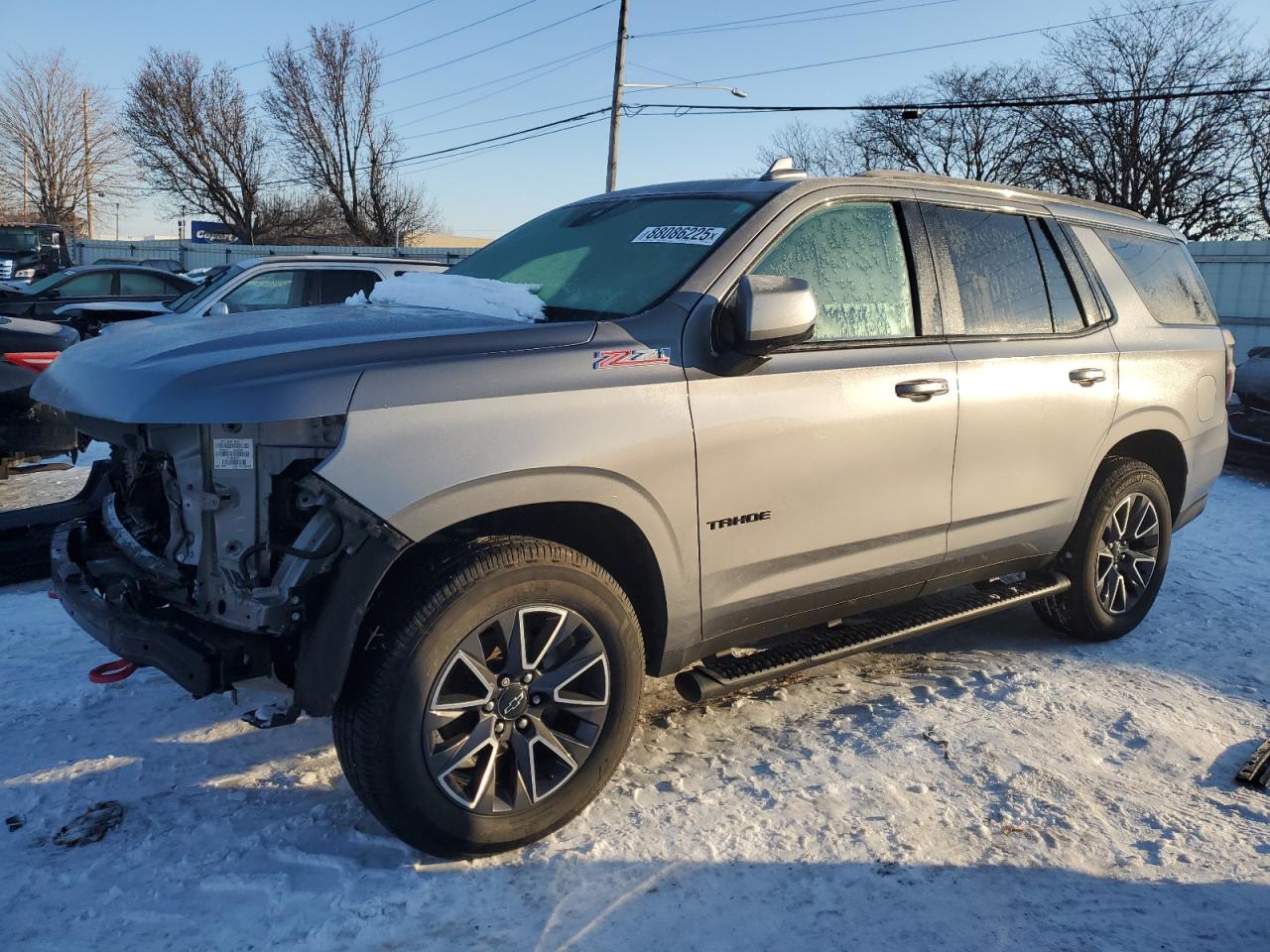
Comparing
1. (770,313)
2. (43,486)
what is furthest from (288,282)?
(770,313)

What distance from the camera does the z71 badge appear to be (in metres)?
2.86

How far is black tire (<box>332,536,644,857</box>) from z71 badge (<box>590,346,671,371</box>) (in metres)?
0.54

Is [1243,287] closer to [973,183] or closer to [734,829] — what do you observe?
[973,183]

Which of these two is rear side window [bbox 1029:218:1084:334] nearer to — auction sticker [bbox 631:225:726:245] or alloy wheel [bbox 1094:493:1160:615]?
alloy wheel [bbox 1094:493:1160:615]

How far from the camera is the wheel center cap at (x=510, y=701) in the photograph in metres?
2.76

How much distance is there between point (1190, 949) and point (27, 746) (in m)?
3.58

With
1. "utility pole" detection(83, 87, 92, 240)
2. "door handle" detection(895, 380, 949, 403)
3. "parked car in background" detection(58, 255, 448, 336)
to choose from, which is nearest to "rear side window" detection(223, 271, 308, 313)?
"parked car in background" detection(58, 255, 448, 336)

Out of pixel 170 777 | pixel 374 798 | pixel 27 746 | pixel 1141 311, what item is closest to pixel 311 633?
pixel 374 798

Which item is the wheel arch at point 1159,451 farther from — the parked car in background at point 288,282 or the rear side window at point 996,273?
the parked car in background at point 288,282

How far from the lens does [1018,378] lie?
12.9 feet

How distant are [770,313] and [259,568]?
1.59m

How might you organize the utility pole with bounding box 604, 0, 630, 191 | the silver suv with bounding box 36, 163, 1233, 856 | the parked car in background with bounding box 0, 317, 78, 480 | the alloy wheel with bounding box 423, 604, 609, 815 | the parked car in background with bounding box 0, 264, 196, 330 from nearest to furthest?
1. the silver suv with bounding box 36, 163, 1233, 856
2. the alloy wheel with bounding box 423, 604, 609, 815
3. the parked car in background with bounding box 0, 317, 78, 480
4. the parked car in background with bounding box 0, 264, 196, 330
5. the utility pole with bounding box 604, 0, 630, 191

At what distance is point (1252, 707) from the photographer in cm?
397

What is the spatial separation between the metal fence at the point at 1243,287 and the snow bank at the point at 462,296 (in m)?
15.9
